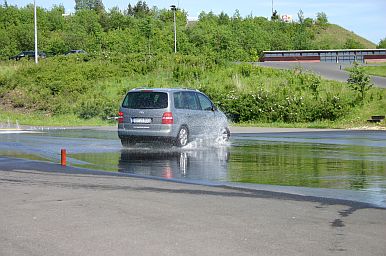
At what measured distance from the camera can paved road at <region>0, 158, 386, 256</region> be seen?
25.7 feet

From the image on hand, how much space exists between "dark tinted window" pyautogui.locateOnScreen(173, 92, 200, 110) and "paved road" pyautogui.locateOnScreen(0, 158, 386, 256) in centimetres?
795

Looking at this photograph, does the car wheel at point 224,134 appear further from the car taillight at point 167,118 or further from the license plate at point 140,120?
the license plate at point 140,120

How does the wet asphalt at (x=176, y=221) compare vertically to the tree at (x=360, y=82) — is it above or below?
below

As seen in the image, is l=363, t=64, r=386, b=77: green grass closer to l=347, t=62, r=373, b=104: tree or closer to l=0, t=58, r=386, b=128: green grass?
l=0, t=58, r=386, b=128: green grass

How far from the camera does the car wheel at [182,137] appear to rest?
20531mm

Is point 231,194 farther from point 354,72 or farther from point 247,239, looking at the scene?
point 354,72

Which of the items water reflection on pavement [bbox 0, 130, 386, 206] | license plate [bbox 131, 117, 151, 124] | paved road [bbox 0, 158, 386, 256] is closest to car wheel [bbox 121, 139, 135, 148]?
water reflection on pavement [bbox 0, 130, 386, 206]

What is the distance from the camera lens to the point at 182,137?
68.0 feet

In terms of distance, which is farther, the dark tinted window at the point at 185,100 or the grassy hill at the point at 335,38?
the grassy hill at the point at 335,38

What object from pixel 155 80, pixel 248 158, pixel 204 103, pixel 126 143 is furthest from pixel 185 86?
pixel 248 158

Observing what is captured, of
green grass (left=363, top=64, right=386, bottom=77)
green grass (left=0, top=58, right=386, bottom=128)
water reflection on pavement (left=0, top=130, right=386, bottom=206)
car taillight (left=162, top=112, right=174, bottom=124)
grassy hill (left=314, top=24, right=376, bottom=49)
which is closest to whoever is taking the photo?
water reflection on pavement (left=0, top=130, right=386, bottom=206)

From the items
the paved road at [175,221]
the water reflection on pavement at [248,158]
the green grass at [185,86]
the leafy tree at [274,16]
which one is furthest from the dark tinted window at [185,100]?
the leafy tree at [274,16]

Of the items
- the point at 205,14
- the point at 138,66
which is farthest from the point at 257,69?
the point at 205,14

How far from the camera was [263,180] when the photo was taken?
45.3 feet
